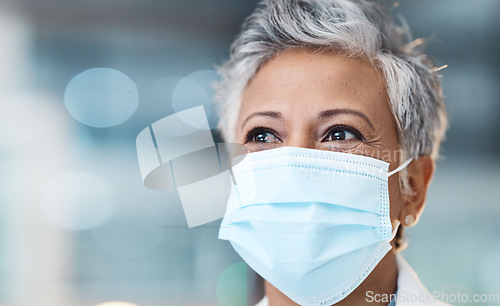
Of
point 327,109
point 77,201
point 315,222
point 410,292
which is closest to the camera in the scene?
point 315,222

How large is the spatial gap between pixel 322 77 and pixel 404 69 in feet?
0.97

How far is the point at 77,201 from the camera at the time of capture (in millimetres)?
2082

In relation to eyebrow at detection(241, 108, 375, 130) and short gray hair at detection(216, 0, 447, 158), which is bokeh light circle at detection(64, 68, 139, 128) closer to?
short gray hair at detection(216, 0, 447, 158)

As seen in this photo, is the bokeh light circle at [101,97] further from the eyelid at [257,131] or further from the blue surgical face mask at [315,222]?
the blue surgical face mask at [315,222]

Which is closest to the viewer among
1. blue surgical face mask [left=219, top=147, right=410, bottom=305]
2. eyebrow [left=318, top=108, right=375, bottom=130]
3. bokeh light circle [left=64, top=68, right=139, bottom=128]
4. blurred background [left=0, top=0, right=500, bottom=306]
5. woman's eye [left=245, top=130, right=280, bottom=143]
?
blue surgical face mask [left=219, top=147, right=410, bottom=305]

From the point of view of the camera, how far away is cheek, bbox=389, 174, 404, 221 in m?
1.31

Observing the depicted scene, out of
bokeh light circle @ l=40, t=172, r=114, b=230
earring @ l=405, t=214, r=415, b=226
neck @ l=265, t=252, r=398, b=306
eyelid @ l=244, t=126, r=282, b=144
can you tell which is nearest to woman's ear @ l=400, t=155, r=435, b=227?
earring @ l=405, t=214, r=415, b=226

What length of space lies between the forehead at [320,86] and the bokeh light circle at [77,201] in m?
1.03

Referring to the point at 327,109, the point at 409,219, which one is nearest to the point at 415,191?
the point at 409,219

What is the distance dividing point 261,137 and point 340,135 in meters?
0.23

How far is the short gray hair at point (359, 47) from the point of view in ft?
4.42

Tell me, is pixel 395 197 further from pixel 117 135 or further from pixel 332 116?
pixel 117 135

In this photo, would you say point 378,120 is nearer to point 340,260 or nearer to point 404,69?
A: point 404,69

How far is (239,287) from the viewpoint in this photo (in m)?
2.32
